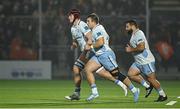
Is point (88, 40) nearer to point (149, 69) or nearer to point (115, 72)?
point (115, 72)

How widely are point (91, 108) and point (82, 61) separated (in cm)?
296

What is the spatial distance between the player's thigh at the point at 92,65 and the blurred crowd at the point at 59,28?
38.0ft

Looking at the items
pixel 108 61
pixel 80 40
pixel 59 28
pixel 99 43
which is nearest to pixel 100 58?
pixel 108 61

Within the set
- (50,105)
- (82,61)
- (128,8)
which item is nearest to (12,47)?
(128,8)

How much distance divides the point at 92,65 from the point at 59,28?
12105mm

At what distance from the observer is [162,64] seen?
1104 inches

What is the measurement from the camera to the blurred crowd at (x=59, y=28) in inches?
1091

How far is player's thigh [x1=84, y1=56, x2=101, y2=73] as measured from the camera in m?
15.8

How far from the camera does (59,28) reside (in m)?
27.8

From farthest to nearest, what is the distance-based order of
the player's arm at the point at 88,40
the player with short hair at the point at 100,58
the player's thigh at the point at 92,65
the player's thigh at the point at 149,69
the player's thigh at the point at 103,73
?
the player's thigh at the point at 149,69 → the player's thigh at the point at 103,73 → the player's thigh at the point at 92,65 → the player's arm at the point at 88,40 → the player with short hair at the point at 100,58

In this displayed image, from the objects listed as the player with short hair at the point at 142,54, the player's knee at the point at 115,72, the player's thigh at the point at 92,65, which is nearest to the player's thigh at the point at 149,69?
the player with short hair at the point at 142,54

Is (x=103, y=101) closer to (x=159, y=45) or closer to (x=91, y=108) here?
(x=91, y=108)

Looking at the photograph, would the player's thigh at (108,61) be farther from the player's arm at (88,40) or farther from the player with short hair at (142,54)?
the player with short hair at (142,54)

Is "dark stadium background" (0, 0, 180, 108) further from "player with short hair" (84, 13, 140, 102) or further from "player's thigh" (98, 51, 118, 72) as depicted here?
"player's thigh" (98, 51, 118, 72)
